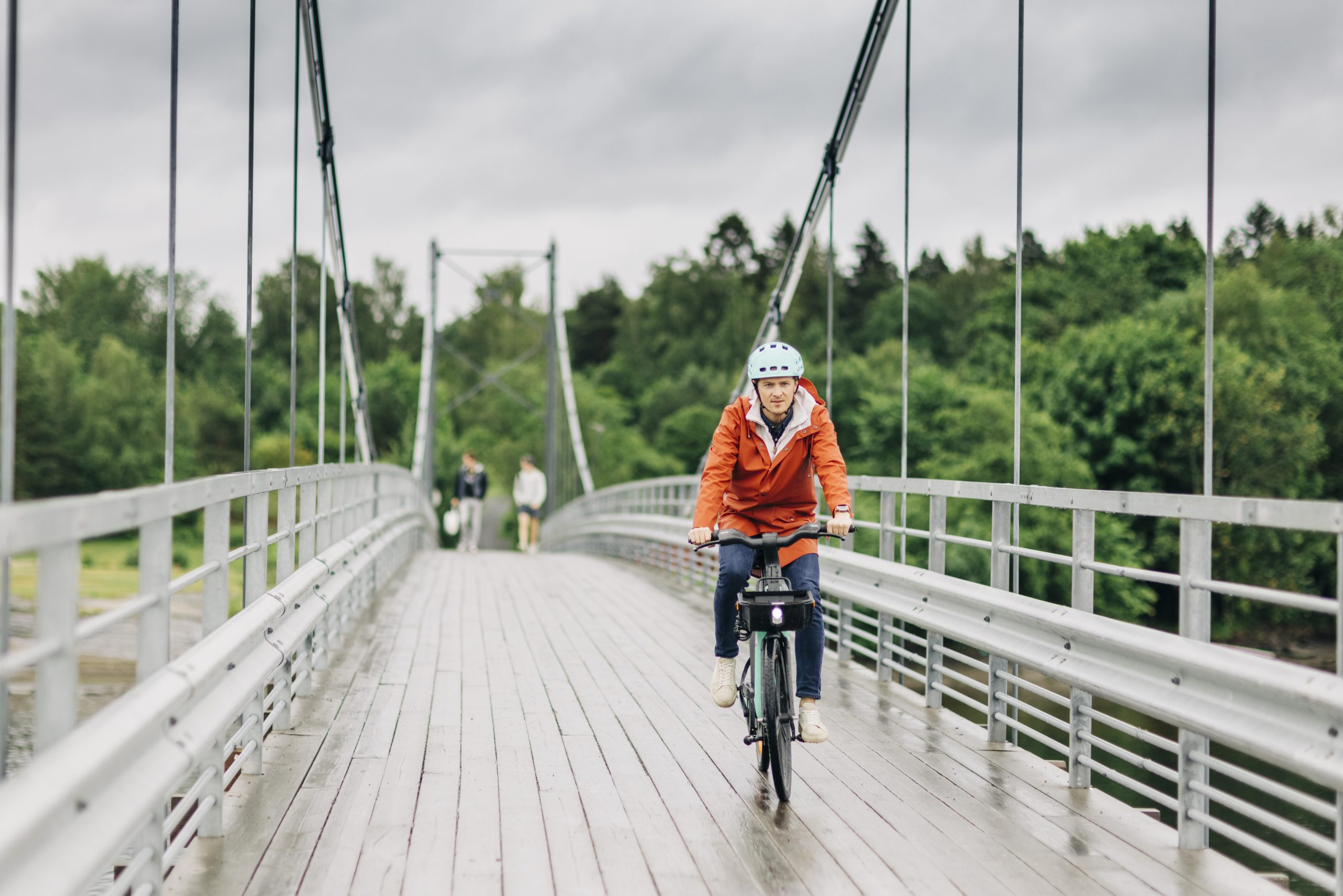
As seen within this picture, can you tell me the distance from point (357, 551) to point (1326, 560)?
34035mm

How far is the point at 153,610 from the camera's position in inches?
123

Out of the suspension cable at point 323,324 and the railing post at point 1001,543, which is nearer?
the railing post at point 1001,543

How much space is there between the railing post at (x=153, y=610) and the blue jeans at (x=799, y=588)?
2.07 m

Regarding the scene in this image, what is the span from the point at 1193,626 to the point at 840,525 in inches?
42.7

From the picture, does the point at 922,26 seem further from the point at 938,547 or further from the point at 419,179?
the point at 419,179

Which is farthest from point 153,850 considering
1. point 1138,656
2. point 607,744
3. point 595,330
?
point 595,330

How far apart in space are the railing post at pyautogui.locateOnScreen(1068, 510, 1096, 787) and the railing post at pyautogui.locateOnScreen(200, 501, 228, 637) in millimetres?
2632

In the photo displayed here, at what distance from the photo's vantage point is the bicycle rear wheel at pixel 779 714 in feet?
14.6

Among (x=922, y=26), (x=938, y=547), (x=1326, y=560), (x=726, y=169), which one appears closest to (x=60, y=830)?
(x=938, y=547)

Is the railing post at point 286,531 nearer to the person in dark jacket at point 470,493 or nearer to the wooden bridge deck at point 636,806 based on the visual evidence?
the wooden bridge deck at point 636,806

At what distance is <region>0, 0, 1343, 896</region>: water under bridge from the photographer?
9.00ft

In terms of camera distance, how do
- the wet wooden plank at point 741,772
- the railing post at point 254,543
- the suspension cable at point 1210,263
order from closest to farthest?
the wet wooden plank at point 741,772 → the suspension cable at point 1210,263 → the railing post at point 254,543

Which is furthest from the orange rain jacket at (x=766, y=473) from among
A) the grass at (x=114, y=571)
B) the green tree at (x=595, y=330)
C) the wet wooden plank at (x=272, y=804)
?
the green tree at (x=595, y=330)

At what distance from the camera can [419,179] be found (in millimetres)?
63719
